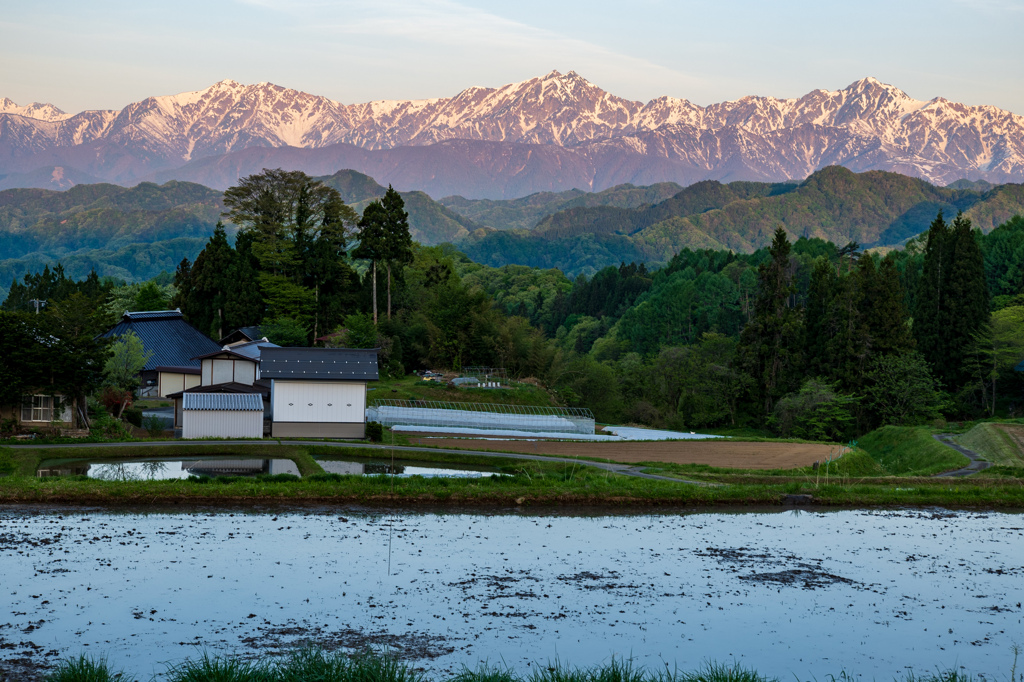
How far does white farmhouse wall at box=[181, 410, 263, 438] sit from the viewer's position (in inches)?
1610

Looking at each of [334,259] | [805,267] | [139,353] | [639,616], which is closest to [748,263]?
[805,267]

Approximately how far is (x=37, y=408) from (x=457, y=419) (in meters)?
21.3

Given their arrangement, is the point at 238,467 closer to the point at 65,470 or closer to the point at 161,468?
Answer: the point at 161,468

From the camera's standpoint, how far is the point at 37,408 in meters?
39.6

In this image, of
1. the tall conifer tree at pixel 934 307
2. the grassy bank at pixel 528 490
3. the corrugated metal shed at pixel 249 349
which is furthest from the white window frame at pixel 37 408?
the tall conifer tree at pixel 934 307

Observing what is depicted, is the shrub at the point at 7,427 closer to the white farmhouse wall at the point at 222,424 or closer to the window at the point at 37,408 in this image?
the window at the point at 37,408

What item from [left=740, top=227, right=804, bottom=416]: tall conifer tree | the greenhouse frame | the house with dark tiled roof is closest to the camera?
the greenhouse frame

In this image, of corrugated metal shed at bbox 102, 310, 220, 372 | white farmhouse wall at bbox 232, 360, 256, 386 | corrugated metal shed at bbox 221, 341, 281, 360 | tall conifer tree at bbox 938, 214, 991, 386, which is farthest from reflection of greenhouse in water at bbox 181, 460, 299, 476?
tall conifer tree at bbox 938, 214, 991, 386

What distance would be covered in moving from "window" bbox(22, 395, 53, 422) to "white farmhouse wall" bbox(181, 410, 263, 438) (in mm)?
5665

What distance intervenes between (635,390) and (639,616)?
Answer: 70.2 m

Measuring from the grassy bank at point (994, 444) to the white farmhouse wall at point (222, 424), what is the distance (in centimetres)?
3398

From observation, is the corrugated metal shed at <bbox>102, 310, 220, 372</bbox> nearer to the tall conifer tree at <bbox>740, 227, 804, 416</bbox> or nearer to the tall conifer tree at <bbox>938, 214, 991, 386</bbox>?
the tall conifer tree at <bbox>740, 227, 804, 416</bbox>

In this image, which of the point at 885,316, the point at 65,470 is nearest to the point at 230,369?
the point at 65,470

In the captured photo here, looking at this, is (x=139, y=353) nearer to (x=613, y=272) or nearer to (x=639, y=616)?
(x=639, y=616)
